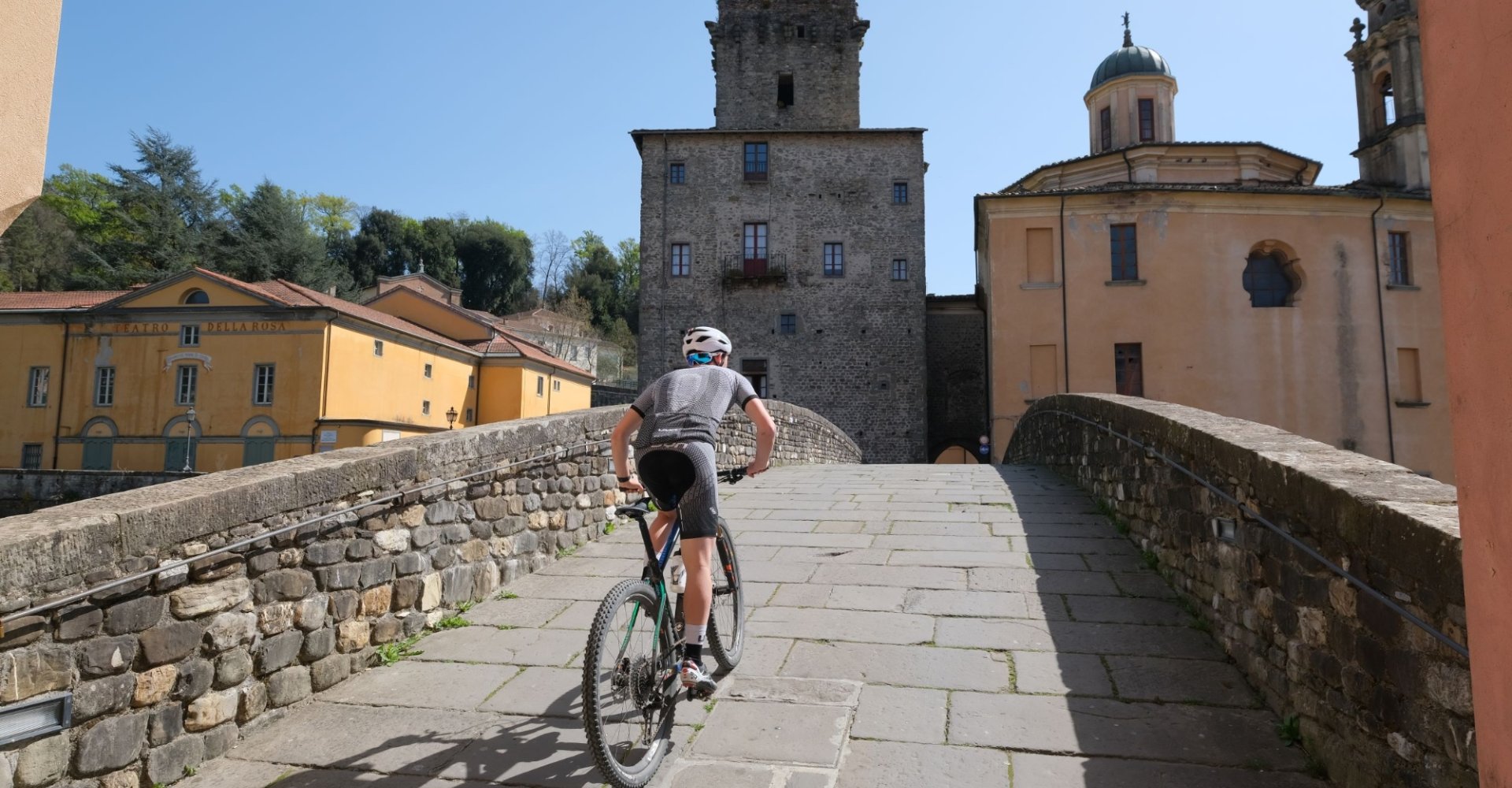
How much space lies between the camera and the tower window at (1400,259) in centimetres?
2388

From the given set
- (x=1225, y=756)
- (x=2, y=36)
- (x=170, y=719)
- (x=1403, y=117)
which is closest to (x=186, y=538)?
(x=170, y=719)

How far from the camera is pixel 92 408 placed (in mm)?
27875

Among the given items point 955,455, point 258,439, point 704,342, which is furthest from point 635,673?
point 955,455

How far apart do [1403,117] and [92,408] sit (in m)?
42.2

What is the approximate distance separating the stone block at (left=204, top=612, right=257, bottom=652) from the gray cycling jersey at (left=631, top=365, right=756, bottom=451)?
1703 millimetres

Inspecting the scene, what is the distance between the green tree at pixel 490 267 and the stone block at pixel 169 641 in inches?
2245

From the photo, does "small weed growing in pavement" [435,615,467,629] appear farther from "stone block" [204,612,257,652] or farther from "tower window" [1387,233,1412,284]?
"tower window" [1387,233,1412,284]

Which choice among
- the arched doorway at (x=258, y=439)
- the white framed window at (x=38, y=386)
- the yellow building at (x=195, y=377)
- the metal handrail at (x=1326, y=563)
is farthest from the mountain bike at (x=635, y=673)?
the white framed window at (x=38, y=386)

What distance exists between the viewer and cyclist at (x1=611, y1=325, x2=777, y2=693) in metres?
3.18

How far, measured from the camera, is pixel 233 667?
3.24 m

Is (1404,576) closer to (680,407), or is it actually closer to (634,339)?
(680,407)

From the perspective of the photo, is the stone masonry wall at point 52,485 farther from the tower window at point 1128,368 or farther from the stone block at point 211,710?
the tower window at point 1128,368

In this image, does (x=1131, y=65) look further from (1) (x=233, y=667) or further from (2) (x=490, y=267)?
(2) (x=490, y=267)

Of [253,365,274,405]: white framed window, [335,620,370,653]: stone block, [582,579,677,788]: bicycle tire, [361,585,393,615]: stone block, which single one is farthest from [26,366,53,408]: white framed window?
[582,579,677,788]: bicycle tire
